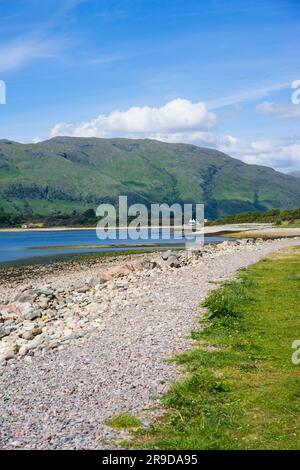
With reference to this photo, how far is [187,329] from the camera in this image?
17.1 meters

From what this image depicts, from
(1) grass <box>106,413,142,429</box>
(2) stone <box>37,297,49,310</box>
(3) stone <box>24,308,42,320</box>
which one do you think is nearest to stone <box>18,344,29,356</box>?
(1) grass <box>106,413,142,429</box>

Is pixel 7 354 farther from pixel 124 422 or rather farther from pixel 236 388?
pixel 236 388

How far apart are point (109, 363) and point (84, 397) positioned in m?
2.45

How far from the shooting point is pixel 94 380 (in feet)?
39.6

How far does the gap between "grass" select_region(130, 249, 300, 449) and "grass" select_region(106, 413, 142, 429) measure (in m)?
0.35

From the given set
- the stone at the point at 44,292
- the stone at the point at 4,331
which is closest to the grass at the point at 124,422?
the stone at the point at 4,331

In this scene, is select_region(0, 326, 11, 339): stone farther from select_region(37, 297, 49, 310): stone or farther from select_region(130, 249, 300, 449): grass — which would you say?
select_region(130, 249, 300, 449): grass

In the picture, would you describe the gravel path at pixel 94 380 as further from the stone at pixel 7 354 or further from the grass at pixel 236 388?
the stone at pixel 7 354

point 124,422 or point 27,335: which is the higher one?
point 124,422

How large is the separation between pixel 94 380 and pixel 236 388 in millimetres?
3270

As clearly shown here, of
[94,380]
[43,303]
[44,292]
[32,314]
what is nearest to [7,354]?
[94,380]

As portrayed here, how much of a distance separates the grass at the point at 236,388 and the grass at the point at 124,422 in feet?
1.14

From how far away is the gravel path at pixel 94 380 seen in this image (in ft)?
30.5
